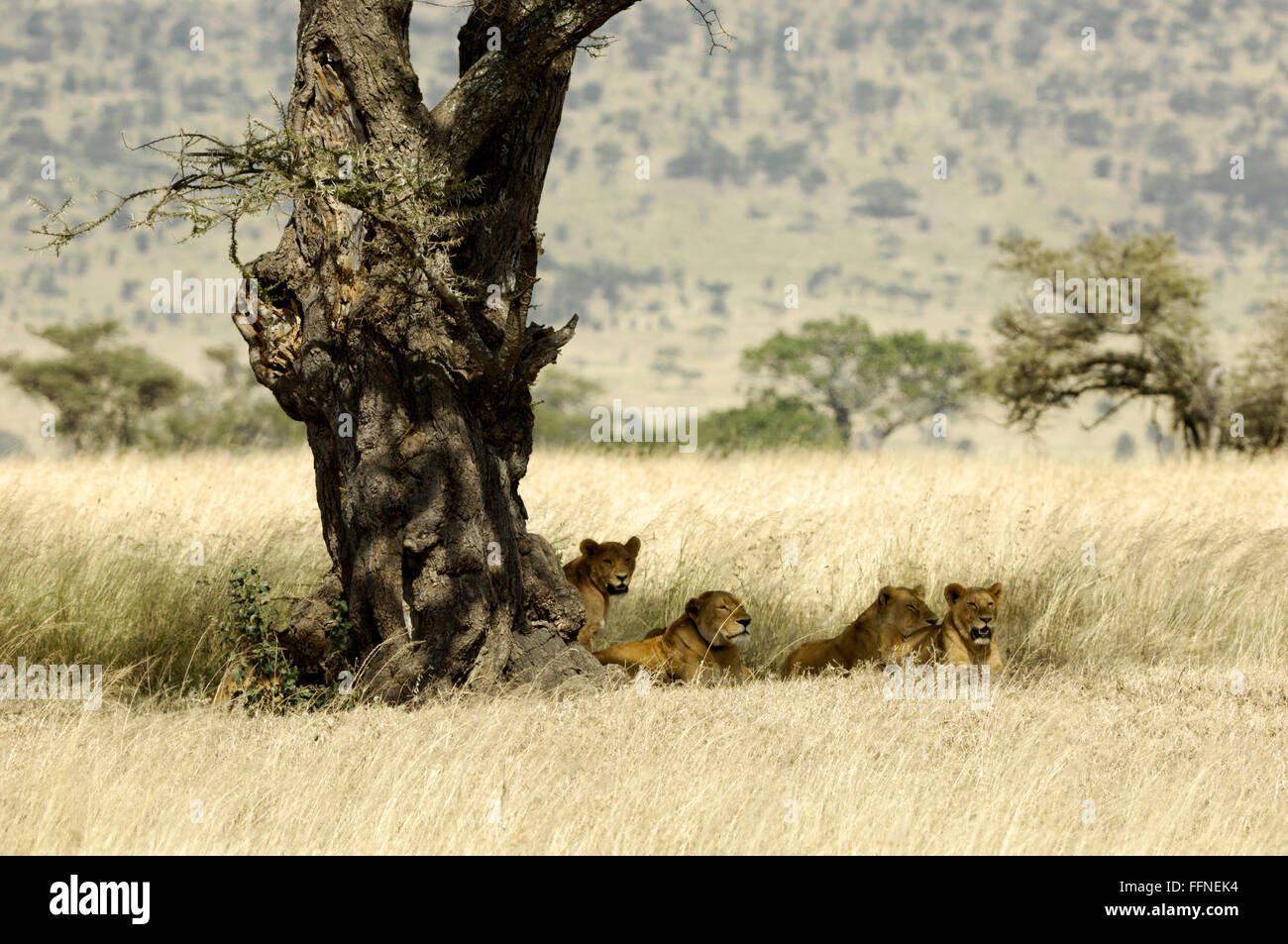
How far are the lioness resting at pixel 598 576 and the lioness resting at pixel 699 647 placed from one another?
16.8 inches

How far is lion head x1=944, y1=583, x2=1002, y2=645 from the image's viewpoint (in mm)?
8930

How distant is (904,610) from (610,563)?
6.22ft

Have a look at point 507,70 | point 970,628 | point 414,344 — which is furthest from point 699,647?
point 507,70

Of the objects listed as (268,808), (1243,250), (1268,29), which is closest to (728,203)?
(1243,250)

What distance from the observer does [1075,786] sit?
651cm

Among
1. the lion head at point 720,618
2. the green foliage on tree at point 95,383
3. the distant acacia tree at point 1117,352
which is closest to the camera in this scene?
the lion head at point 720,618

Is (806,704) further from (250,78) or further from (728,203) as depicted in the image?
(250,78)

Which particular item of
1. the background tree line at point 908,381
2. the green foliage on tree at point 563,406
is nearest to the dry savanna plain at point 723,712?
the background tree line at point 908,381

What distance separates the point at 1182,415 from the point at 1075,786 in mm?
26732

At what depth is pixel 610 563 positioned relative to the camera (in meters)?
9.34

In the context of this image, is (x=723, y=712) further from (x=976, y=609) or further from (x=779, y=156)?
(x=779, y=156)

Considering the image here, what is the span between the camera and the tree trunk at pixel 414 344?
7.84m

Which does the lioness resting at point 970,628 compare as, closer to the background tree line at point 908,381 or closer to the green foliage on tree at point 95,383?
the background tree line at point 908,381

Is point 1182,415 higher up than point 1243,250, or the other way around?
point 1243,250
